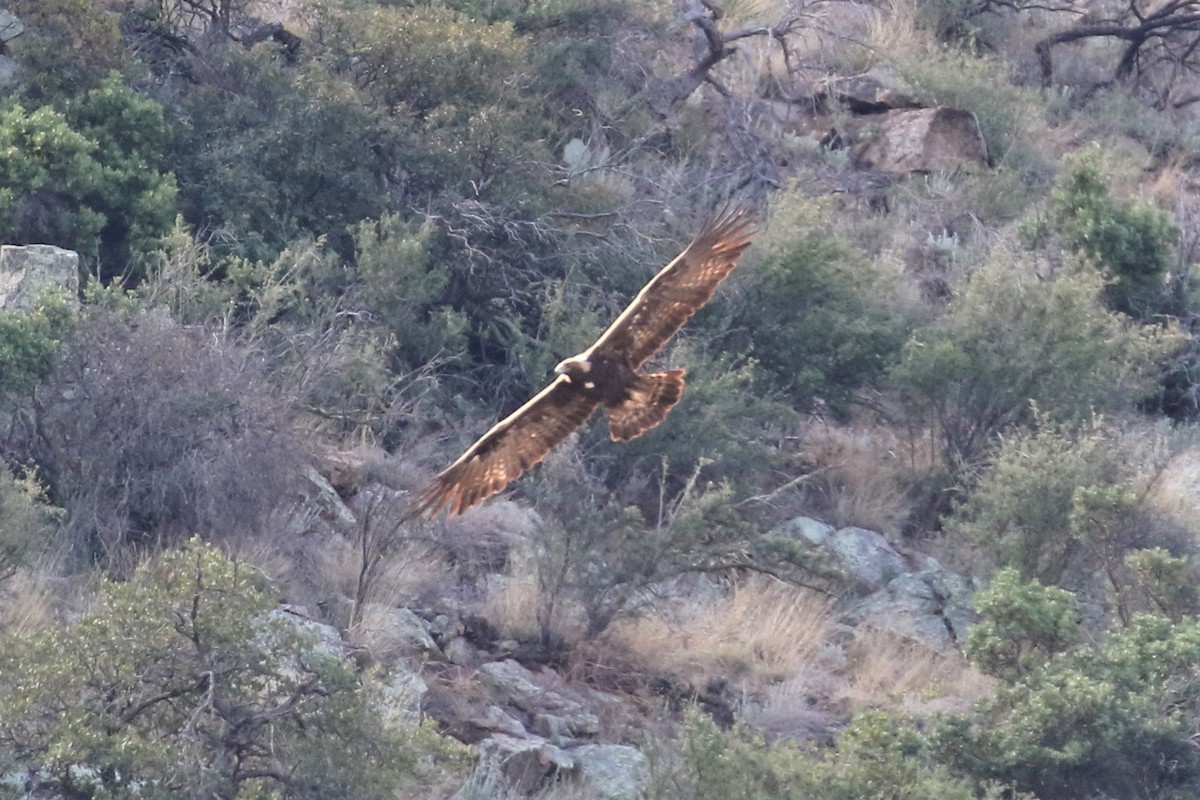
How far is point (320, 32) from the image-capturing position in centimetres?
1712

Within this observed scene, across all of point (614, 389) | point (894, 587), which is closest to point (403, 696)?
point (614, 389)

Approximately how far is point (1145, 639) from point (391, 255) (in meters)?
6.71

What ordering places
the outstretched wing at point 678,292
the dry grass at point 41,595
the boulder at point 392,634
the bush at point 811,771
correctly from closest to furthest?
the bush at point 811,771
the outstretched wing at point 678,292
the dry grass at point 41,595
the boulder at point 392,634

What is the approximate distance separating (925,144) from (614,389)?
11.6 metres

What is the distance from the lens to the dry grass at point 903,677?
1163 centimetres

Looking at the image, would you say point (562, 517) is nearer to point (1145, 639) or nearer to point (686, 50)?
point (1145, 639)

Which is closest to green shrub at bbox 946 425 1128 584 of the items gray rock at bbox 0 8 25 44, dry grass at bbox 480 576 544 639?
dry grass at bbox 480 576 544 639

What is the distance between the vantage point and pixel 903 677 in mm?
12250

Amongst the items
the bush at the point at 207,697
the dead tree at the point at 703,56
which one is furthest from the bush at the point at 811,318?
the bush at the point at 207,697

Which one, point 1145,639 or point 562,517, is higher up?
point 1145,639

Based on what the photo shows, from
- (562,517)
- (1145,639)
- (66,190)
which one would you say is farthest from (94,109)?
(1145,639)

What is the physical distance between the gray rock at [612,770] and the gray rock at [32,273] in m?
4.72

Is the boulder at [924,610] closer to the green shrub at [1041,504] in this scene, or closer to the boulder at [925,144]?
the green shrub at [1041,504]

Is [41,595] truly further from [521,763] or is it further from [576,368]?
[576,368]
